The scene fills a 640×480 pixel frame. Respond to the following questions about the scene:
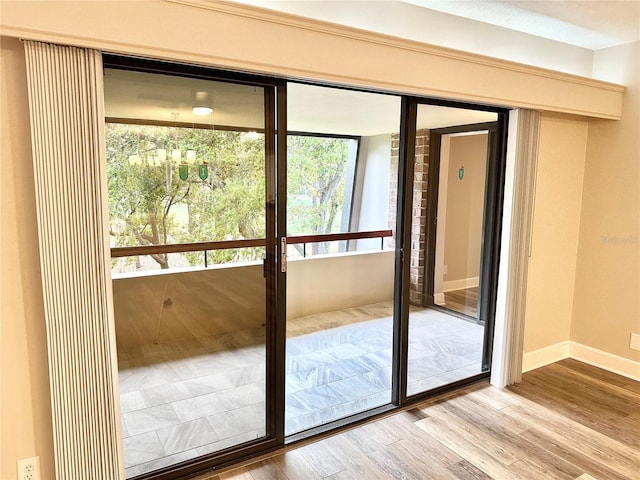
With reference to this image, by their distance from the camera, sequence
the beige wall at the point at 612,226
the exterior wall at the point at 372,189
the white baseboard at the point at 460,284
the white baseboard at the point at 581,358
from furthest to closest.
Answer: the exterior wall at the point at 372,189 → the white baseboard at the point at 460,284 → the white baseboard at the point at 581,358 → the beige wall at the point at 612,226

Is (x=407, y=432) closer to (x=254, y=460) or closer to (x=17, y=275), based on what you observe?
(x=254, y=460)

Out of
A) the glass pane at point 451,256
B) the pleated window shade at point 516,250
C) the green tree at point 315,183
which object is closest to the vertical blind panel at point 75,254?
the glass pane at point 451,256

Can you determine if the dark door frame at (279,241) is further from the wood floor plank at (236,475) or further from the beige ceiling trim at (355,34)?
the beige ceiling trim at (355,34)

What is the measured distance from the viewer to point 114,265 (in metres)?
2.07

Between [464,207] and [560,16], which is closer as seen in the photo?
[560,16]

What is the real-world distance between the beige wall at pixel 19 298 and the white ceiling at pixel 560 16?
2.19 metres

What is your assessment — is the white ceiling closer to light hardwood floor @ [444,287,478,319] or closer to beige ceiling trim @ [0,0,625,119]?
beige ceiling trim @ [0,0,625,119]

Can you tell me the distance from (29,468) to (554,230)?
3830 mm

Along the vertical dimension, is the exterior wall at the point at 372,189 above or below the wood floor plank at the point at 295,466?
above

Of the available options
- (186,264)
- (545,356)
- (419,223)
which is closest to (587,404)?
(545,356)

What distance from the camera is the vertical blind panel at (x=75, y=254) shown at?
1.69 meters

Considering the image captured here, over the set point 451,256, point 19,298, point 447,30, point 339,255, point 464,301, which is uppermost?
point 447,30

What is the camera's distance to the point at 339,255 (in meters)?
5.25

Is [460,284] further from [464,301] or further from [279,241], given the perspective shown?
[279,241]
